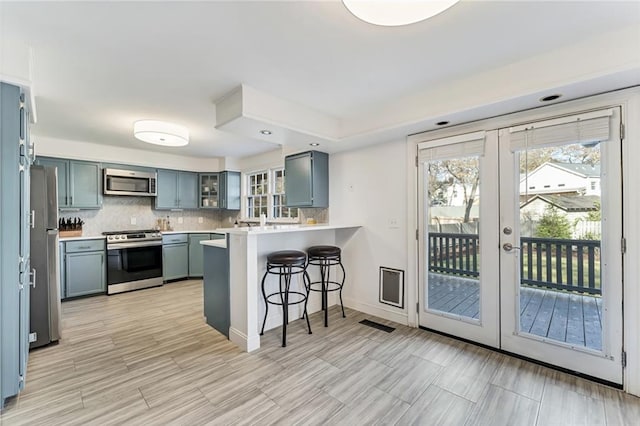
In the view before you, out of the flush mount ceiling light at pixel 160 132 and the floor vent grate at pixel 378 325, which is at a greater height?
the flush mount ceiling light at pixel 160 132

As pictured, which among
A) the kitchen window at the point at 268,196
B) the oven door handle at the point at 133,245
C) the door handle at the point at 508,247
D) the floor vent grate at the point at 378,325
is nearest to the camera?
the door handle at the point at 508,247

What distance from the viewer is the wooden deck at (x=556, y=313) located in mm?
2213

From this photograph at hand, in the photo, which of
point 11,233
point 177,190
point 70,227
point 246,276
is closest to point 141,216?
point 177,190

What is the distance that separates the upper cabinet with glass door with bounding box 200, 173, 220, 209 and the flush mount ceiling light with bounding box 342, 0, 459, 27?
5.30 m

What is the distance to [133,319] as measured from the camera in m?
3.46

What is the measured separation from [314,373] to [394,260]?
1.65m

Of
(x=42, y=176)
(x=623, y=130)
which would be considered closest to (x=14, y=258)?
(x=42, y=176)

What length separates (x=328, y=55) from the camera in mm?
2096

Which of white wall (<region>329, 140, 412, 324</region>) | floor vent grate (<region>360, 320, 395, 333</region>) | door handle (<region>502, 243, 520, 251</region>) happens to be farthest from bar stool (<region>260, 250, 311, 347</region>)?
door handle (<region>502, 243, 520, 251</region>)

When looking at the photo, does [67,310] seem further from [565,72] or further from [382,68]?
[565,72]

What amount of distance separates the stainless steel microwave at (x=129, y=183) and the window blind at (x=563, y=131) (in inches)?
222

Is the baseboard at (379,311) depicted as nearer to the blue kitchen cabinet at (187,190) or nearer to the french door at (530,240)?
the french door at (530,240)

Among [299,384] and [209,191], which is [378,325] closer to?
[299,384]

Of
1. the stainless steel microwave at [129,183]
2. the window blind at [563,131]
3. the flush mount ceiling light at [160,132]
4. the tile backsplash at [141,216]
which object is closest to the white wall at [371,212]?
the tile backsplash at [141,216]
